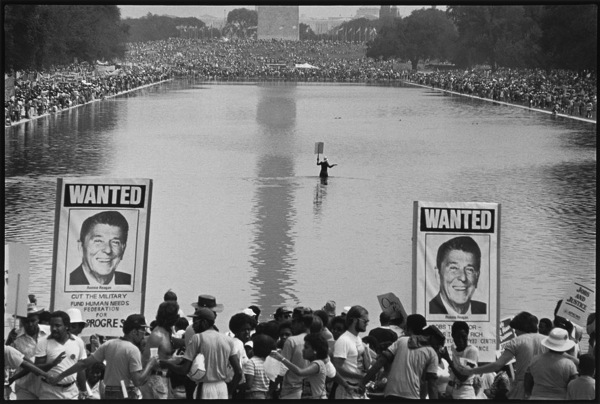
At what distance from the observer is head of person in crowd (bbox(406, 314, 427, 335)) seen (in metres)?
10.7

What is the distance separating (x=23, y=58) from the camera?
7419 centimetres

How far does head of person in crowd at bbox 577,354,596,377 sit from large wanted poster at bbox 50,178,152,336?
3.56m

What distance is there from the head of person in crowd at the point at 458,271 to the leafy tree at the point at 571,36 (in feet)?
246

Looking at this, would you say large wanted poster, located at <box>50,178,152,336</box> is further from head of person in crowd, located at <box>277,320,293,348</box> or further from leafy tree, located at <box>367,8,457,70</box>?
leafy tree, located at <box>367,8,457,70</box>

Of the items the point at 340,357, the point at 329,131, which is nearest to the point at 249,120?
the point at 329,131

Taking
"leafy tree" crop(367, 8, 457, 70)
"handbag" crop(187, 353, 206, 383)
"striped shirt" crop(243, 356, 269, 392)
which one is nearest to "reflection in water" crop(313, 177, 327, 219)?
"striped shirt" crop(243, 356, 269, 392)

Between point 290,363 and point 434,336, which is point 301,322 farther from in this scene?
point 434,336

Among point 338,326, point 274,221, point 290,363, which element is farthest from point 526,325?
point 274,221

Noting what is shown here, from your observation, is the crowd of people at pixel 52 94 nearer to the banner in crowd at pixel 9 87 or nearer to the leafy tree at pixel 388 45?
the banner in crowd at pixel 9 87

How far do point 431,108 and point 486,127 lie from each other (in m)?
18.9

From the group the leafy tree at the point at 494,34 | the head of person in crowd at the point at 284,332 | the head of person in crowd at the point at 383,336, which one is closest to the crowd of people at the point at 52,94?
the leafy tree at the point at 494,34

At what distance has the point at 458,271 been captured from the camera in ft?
38.5

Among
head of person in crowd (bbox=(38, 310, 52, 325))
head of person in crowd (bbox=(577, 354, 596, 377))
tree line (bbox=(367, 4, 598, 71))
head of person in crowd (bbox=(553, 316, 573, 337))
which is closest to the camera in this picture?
head of person in crowd (bbox=(577, 354, 596, 377))

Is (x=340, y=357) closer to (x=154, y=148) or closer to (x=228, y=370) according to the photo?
(x=228, y=370)
